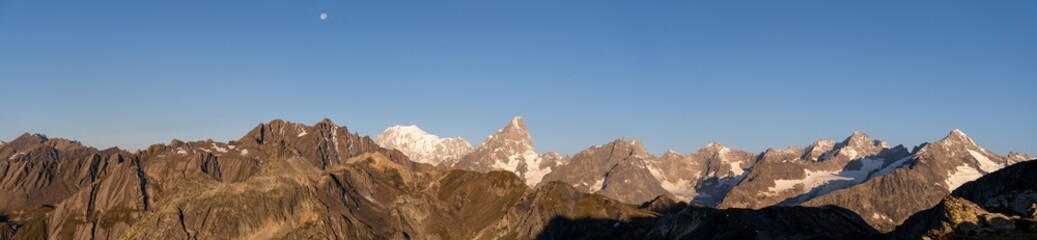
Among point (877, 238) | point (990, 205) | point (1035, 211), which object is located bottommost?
point (1035, 211)

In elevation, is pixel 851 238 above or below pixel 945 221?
above

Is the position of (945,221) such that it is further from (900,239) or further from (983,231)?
(900,239)

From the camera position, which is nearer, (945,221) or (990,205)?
(945,221)

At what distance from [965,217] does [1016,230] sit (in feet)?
14.9

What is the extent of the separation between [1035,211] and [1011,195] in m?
24.5

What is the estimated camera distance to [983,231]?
79188 millimetres

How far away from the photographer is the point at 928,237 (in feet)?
267

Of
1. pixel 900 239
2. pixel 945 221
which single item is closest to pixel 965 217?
pixel 945 221

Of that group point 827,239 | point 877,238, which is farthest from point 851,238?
point 877,238

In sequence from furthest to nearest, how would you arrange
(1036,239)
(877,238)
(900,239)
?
(877,238), (900,239), (1036,239)

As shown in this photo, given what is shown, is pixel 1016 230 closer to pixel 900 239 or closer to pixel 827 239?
pixel 900 239

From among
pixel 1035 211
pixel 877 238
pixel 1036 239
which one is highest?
pixel 877 238

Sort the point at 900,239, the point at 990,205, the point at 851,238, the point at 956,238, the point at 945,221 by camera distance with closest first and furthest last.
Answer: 1. the point at 956,238
2. the point at 945,221
3. the point at 990,205
4. the point at 900,239
5. the point at 851,238

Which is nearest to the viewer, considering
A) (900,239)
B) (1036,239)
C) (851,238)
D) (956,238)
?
(1036,239)
